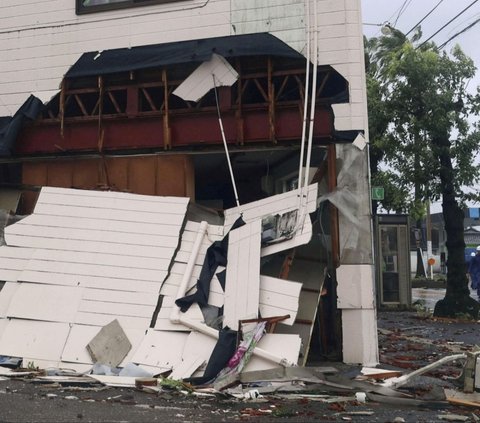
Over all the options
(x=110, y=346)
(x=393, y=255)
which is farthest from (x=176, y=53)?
(x=393, y=255)

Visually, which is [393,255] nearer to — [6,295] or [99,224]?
[99,224]

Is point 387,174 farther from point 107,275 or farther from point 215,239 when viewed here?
point 107,275

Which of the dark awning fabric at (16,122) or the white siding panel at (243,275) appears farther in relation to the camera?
the dark awning fabric at (16,122)

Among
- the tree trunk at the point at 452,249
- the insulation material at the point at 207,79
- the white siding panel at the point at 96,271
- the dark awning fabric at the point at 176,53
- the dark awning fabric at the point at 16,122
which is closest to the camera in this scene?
the white siding panel at the point at 96,271

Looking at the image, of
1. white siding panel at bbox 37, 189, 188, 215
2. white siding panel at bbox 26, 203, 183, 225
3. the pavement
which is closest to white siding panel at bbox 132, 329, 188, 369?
the pavement

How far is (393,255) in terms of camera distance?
50.8 feet

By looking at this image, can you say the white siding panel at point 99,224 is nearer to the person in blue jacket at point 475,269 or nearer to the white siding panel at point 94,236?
the white siding panel at point 94,236

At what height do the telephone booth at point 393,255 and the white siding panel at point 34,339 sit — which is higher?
the telephone booth at point 393,255

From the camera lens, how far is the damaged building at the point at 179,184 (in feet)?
Result: 25.0

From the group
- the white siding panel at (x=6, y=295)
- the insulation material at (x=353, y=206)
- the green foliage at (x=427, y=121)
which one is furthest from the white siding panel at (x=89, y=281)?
the green foliage at (x=427, y=121)

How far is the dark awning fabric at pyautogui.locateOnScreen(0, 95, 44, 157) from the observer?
9.47m

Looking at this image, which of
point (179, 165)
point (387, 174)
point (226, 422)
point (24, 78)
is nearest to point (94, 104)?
point (24, 78)

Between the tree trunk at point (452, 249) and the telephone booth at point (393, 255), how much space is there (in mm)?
1278

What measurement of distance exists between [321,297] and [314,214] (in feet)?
3.99
